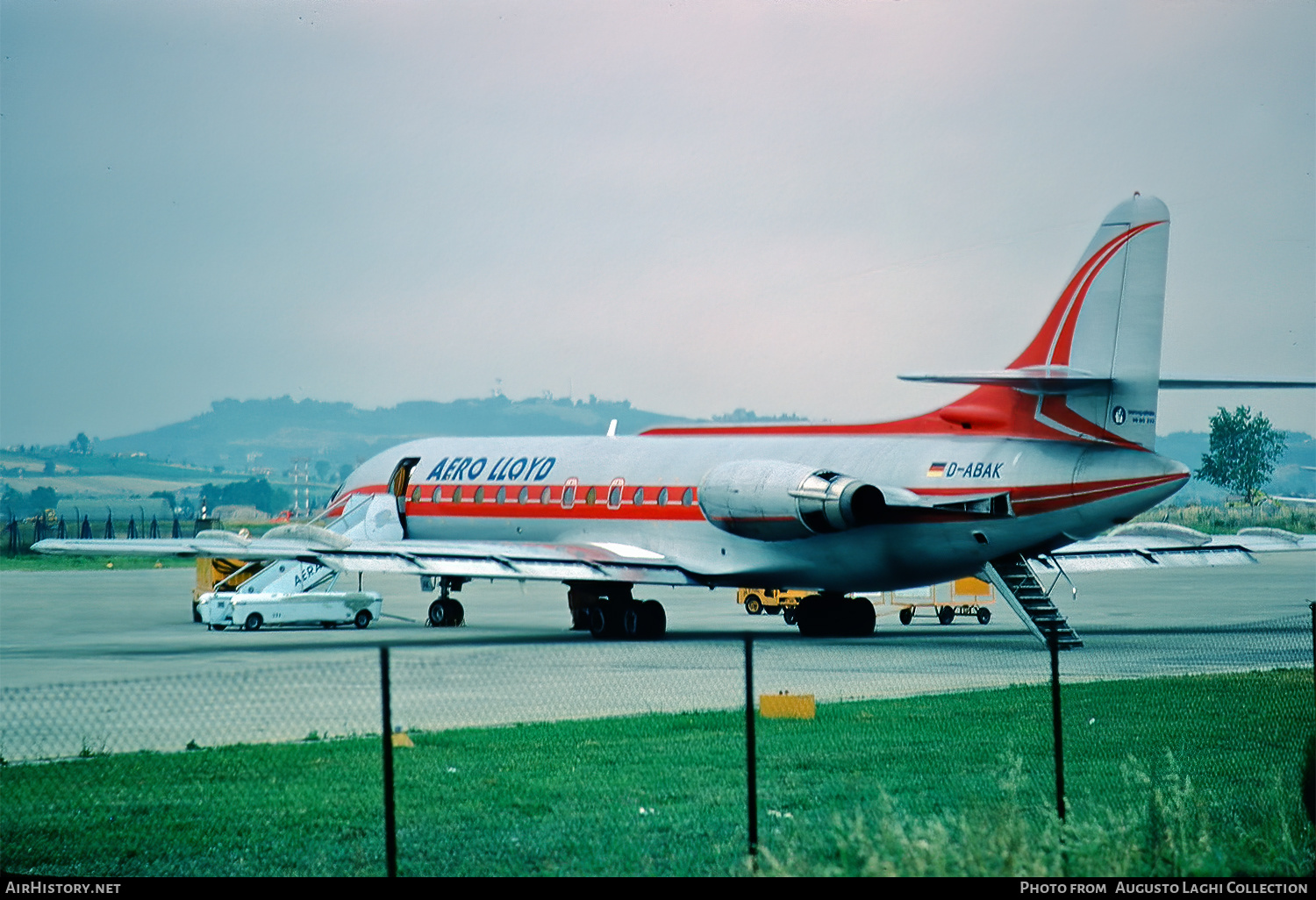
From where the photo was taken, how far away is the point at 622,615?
31547 millimetres

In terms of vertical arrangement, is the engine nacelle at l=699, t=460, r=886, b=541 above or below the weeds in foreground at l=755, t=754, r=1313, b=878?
above

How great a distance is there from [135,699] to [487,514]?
1619 cm

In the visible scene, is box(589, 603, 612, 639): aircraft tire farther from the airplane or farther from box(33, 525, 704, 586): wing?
box(33, 525, 704, 586): wing

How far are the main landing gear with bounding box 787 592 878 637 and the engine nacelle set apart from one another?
254 cm

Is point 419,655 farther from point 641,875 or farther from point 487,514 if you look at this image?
point 641,875

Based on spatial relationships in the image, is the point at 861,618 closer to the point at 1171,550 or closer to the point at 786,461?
the point at 786,461

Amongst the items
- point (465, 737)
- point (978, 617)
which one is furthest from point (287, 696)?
point (978, 617)

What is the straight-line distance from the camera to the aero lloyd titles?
3516cm

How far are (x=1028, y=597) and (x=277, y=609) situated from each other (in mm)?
15468

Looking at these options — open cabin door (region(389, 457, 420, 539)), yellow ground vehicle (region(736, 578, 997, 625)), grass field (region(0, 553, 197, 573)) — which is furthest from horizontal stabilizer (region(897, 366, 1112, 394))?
grass field (region(0, 553, 197, 573))

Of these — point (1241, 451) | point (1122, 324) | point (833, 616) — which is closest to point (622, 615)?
point (833, 616)

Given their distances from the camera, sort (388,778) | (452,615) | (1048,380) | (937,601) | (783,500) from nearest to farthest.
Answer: (388,778), (1048,380), (783,500), (452,615), (937,601)

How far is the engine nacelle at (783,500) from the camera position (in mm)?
27953

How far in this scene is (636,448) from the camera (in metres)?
33.8
